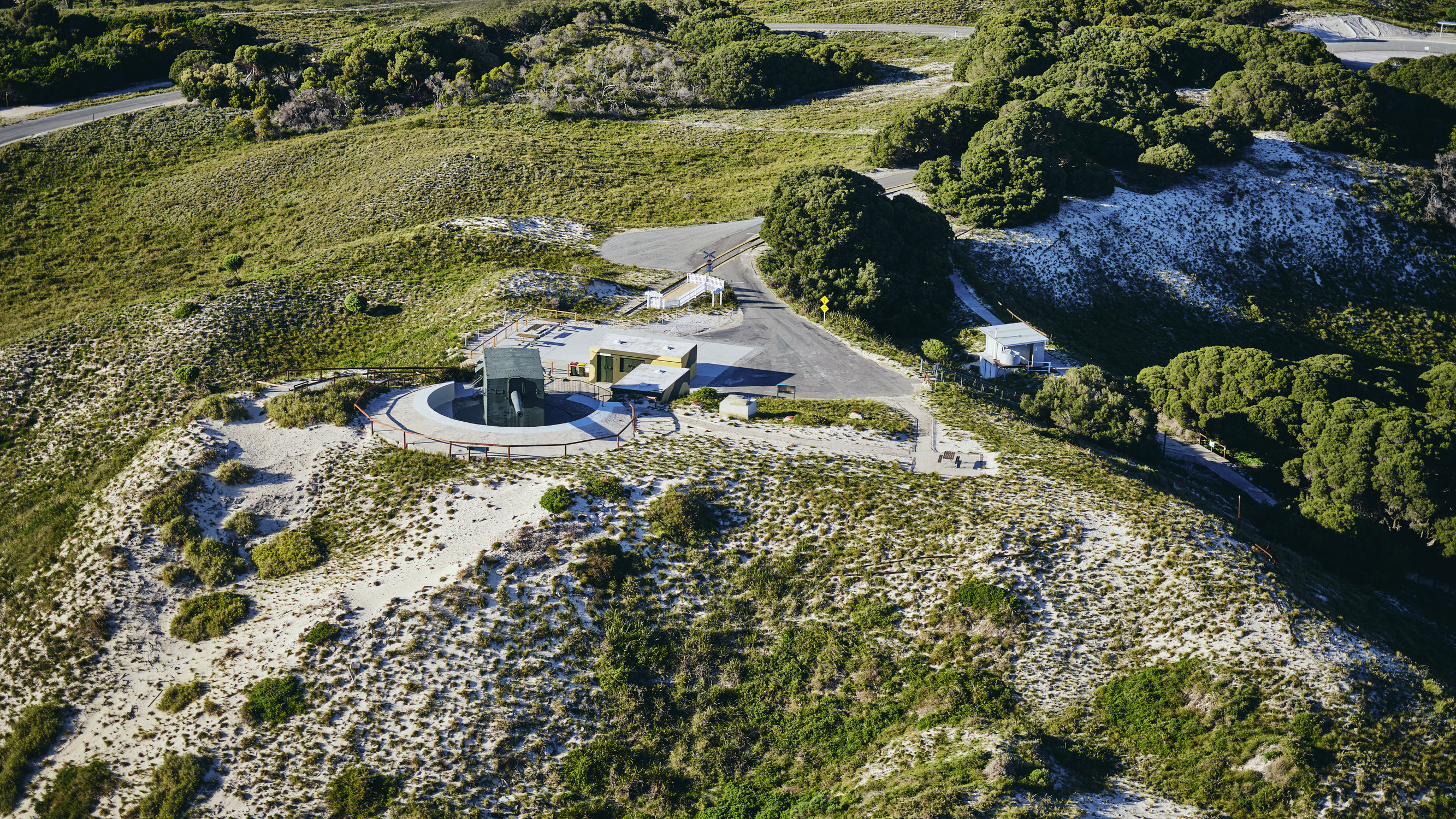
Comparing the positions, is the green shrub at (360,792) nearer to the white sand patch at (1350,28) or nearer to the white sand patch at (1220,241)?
the white sand patch at (1220,241)

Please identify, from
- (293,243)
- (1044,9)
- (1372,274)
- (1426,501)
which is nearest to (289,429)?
(293,243)

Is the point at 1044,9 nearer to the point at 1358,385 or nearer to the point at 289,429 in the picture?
the point at 1358,385

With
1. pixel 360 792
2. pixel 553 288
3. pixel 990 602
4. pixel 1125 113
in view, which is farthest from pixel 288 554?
pixel 1125 113

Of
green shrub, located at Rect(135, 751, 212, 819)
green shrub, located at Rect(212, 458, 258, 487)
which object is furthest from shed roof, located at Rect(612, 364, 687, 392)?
green shrub, located at Rect(135, 751, 212, 819)

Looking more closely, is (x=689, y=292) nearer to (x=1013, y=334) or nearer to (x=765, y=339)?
(x=765, y=339)

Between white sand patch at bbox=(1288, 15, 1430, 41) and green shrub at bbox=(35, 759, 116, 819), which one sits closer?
green shrub at bbox=(35, 759, 116, 819)

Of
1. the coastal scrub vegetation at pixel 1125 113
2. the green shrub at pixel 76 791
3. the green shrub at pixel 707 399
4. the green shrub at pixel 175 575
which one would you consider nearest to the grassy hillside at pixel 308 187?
the coastal scrub vegetation at pixel 1125 113

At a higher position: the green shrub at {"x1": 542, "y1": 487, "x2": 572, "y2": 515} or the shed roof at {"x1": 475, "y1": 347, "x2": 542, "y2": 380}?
the shed roof at {"x1": 475, "y1": 347, "x2": 542, "y2": 380}

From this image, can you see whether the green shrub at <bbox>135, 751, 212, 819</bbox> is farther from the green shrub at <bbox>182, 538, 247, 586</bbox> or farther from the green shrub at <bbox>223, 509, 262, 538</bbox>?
the green shrub at <bbox>223, 509, 262, 538</bbox>
